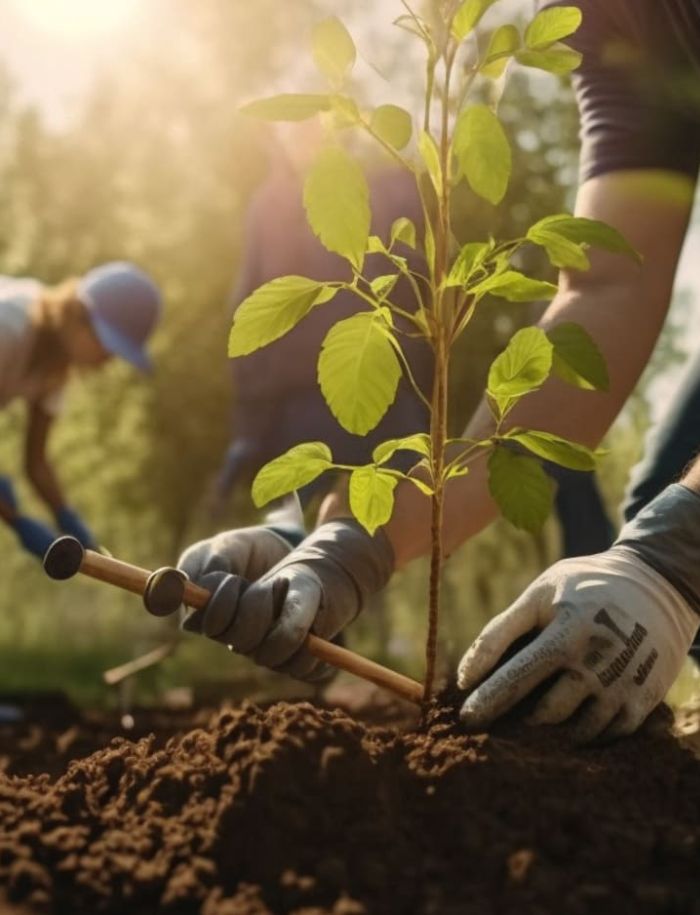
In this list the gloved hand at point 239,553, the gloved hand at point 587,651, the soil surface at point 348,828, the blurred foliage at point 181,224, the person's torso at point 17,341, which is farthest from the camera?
the blurred foliage at point 181,224

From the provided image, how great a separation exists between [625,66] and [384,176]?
2.92m

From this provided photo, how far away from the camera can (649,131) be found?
9.65 ft

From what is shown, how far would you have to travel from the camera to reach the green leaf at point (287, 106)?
1.80m

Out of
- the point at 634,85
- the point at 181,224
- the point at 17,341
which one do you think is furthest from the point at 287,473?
the point at 181,224

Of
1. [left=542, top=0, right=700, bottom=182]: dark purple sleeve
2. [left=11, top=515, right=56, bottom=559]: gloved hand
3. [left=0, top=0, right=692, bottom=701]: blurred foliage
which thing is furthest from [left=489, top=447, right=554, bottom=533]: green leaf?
[left=0, top=0, right=692, bottom=701]: blurred foliage

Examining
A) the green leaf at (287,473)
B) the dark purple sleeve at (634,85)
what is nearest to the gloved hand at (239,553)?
the green leaf at (287,473)

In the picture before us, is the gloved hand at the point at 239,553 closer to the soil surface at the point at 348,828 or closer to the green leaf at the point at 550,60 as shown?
the soil surface at the point at 348,828

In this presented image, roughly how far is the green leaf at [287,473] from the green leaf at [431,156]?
0.49 metres

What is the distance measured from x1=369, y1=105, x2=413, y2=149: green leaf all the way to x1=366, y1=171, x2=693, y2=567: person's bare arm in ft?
2.69

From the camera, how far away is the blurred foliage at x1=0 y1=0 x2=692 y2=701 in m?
13.3

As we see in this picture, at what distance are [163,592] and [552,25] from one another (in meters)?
1.17

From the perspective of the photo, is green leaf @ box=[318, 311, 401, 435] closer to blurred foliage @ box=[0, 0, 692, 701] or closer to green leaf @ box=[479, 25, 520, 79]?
green leaf @ box=[479, 25, 520, 79]

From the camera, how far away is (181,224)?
52.4 ft

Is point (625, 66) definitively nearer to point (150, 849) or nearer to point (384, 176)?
point (150, 849)
